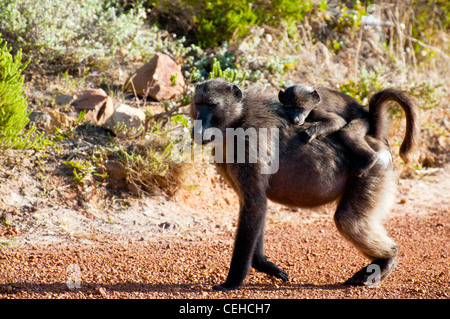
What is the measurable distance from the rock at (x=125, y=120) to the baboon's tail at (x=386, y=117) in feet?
10.6

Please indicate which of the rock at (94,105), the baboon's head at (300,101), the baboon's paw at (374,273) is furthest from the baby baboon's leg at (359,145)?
the rock at (94,105)

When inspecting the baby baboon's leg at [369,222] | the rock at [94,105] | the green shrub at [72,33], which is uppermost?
the green shrub at [72,33]

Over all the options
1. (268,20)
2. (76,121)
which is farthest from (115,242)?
(268,20)

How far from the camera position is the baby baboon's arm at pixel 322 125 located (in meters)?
4.47

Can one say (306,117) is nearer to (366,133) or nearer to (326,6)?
(366,133)

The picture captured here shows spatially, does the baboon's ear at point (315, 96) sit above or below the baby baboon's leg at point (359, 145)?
above

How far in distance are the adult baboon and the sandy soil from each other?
29cm

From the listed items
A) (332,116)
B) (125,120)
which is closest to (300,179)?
(332,116)

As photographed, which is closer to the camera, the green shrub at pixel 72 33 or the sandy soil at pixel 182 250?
the sandy soil at pixel 182 250

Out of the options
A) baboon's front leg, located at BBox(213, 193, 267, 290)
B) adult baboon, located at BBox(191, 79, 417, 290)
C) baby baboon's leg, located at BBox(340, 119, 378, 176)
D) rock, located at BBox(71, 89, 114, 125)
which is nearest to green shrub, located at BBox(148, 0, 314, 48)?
rock, located at BBox(71, 89, 114, 125)

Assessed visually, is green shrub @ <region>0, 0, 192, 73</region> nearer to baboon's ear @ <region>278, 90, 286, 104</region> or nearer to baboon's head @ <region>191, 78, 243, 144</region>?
baboon's head @ <region>191, 78, 243, 144</region>

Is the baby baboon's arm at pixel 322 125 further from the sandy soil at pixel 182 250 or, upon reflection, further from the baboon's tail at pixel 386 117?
the sandy soil at pixel 182 250

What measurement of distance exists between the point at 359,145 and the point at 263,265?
134 cm

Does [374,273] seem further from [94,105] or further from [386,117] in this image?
[94,105]
